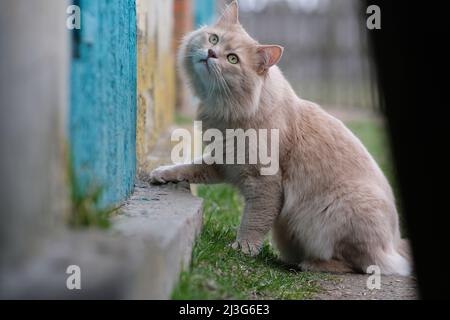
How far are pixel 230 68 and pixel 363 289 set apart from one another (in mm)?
1471

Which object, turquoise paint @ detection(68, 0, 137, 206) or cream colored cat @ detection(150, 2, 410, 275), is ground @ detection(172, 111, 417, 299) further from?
turquoise paint @ detection(68, 0, 137, 206)

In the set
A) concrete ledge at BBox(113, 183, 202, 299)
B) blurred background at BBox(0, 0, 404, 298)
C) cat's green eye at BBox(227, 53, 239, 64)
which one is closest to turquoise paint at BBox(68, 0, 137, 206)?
blurred background at BBox(0, 0, 404, 298)

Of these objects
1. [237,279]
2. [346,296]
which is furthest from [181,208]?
[346,296]

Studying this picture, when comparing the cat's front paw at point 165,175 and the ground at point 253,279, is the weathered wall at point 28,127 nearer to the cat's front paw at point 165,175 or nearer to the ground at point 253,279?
the ground at point 253,279

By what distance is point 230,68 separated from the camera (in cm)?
377

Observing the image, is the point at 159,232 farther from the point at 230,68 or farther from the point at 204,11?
the point at 204,11

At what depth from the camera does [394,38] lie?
81.8 inches

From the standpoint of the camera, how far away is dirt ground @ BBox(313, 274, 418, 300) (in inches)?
128

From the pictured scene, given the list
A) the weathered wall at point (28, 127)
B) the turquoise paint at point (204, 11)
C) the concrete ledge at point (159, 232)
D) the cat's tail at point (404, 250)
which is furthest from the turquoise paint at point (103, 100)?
the turquoise paint at point (204, 11)

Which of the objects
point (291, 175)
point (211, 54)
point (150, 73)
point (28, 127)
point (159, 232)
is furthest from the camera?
point (150, 73)

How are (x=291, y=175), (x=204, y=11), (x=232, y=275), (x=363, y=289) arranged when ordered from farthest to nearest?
(x=204, y=11) < (x=291, y=175) < (x=363, y=289) < (x=232, y=275)

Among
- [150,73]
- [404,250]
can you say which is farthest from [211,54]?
[404,250]

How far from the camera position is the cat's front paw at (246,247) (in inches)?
148

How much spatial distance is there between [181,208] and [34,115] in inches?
53.5
